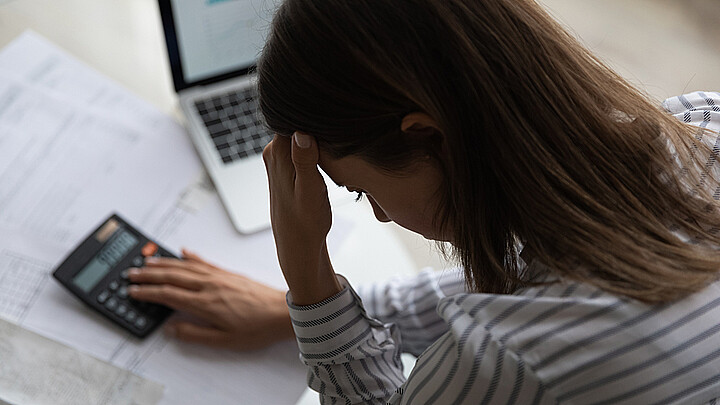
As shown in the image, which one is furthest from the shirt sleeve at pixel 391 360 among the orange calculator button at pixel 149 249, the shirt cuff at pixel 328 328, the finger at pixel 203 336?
the orange calculator button at pixel 149 249

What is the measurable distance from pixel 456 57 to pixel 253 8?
534 millimetres

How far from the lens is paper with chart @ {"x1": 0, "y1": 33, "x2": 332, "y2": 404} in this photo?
2.52ft

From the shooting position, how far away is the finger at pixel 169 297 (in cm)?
80

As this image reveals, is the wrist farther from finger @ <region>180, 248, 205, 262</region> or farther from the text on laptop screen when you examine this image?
the text on laptop screen

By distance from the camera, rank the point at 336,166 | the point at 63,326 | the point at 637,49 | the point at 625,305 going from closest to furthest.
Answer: the point at 625,305 → the point at 336,166 → the point at 63,326 → the point at 637,49

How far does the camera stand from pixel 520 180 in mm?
537

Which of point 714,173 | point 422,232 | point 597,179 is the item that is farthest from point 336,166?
point 714,173

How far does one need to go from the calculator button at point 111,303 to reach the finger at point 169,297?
0.06 feet

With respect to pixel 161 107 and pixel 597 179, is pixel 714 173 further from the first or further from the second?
pixel 161 107

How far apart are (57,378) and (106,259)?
0.14 m

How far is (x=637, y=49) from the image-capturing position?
125cm

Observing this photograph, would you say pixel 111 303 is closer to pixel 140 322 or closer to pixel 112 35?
pixel 140 322

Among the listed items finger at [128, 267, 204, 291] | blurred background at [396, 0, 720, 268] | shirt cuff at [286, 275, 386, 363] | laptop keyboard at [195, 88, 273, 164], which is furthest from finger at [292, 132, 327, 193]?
blurred background at [396, 0, 720, 268]

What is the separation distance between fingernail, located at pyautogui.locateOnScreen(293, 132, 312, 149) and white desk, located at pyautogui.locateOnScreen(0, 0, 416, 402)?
34cm
